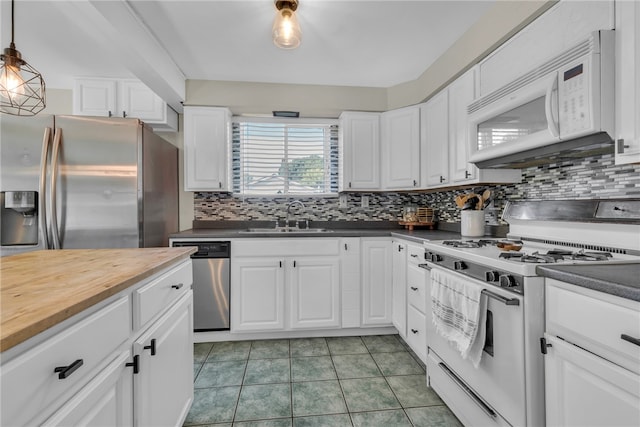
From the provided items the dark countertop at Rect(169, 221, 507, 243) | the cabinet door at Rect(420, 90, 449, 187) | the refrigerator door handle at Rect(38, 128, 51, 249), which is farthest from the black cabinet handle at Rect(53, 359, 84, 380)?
the cabinet door at Rect(420, 90, 449, 187)

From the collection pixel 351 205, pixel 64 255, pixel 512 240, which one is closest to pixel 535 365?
pixel 512 240

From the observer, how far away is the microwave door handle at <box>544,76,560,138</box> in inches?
52.5

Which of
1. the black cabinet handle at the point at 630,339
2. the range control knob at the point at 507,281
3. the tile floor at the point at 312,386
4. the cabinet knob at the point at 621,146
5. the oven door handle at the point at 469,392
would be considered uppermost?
the cabinet knob at the point at 621,146

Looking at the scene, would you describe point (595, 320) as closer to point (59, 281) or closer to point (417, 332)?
point (417, 332)

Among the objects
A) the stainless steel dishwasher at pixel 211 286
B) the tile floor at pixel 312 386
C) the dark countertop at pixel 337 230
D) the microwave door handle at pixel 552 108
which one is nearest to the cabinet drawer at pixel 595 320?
the microwave door handle at pixel 552 108

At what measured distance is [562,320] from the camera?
1.04 meters

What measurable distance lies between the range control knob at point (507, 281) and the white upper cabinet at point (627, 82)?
24.7 inches

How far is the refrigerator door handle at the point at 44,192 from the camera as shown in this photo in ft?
6.90

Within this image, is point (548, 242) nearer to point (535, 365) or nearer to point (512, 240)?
point (512, 240)

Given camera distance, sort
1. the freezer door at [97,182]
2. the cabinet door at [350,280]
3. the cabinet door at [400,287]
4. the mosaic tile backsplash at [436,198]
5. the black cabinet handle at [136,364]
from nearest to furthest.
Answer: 1. the black cabinet handle at [136,364]
2. the mosaic tile backsplash at [436,198]
3. the freezer door at [97,182]
4. the cabinet door at [400,287]
5. the cabinet door at [350,280]

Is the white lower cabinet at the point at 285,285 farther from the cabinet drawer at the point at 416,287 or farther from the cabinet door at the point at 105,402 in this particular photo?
the cabinet door at the point at 105,402

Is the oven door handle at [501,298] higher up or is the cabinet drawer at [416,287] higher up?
the oven door handle at [501,298]

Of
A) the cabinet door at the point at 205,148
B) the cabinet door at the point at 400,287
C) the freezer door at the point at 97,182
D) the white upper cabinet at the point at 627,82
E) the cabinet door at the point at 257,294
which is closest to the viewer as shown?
the white upper cabinet at the point at 627,82

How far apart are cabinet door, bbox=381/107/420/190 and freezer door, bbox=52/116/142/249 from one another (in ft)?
7.27
